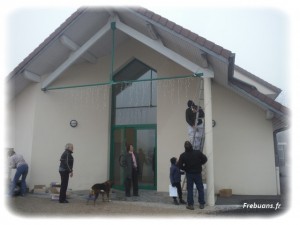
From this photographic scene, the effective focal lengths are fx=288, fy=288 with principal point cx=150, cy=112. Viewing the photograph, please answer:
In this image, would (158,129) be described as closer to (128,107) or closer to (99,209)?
(128,107)

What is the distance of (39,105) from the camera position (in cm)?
971

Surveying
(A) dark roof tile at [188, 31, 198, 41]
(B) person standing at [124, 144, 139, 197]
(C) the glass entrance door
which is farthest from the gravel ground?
(A) dark roof tile at [188, 31, 198, 41]

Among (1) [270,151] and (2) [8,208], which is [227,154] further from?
(2) [8,208]

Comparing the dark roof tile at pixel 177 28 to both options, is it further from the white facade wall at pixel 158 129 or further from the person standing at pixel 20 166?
the person standing at pixel 20 166

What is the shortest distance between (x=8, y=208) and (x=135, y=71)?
5.87m

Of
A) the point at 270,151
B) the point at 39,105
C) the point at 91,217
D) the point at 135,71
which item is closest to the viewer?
the point at 91,217

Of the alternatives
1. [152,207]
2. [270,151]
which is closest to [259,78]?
[270,151]

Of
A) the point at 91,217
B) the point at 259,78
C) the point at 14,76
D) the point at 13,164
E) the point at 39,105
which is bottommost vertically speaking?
the point at 91,217

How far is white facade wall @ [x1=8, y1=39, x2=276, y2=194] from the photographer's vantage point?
845 cm

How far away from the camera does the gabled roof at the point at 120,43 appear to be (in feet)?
22.9

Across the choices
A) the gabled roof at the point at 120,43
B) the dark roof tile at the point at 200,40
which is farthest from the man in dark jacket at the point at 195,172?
the dark roof tile at the point at 200,40

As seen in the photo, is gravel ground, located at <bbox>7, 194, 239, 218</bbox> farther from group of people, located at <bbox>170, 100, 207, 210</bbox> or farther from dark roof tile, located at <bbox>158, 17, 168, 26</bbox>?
dark roof tile, located at <bbox>158, 17, 168, 26</bbox>

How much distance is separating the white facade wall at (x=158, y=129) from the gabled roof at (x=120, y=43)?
579 mm

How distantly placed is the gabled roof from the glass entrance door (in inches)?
109
